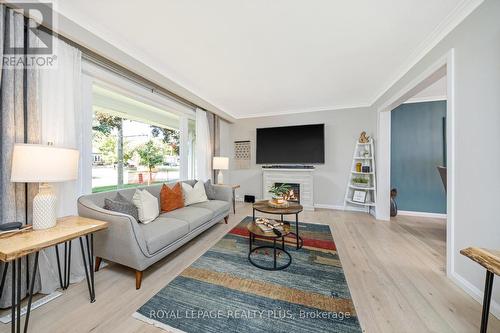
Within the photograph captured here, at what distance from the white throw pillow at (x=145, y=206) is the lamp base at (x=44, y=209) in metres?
0.70

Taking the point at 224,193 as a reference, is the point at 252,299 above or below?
below

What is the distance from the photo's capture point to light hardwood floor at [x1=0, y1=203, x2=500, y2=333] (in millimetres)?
1231

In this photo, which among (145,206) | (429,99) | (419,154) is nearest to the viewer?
(145,206)

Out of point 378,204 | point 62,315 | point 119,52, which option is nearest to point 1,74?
point 119,52

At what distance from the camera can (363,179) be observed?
152 inches

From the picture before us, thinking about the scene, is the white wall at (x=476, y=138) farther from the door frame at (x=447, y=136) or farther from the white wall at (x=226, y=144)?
the white wall at (x=226, y=144)

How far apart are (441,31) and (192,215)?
3.44 metres

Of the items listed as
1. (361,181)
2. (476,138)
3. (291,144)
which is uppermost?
(291,144)

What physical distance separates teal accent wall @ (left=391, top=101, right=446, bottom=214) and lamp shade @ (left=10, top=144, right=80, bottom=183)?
5.18m

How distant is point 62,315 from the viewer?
131 cm

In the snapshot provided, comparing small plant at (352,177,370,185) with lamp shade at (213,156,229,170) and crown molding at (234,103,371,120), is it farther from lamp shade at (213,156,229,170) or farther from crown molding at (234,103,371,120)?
lamp shade at (213,156,229,170)

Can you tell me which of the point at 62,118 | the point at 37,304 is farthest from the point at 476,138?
the point at 37,304

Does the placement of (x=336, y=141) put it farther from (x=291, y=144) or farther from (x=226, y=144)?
(x=226, y=144)

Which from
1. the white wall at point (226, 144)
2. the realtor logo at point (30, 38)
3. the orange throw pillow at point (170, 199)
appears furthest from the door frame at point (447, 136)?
the realtor logo at point (30, 38)
